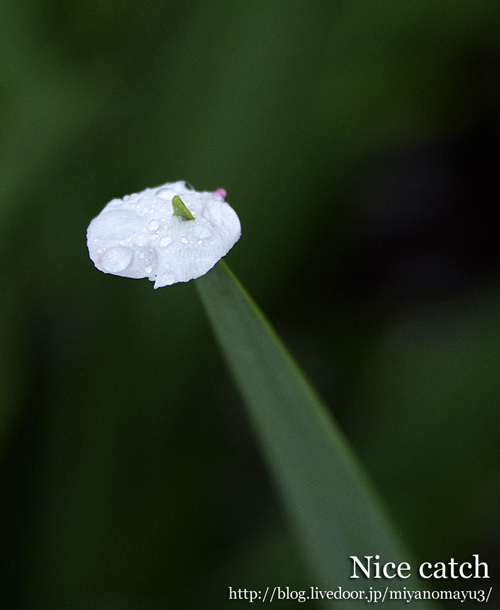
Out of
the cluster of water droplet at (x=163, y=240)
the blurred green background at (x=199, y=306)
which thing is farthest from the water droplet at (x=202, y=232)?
the blurred green background at (x=199, y=306)

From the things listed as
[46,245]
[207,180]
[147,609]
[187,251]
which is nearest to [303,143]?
[207,180]

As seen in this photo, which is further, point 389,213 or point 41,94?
point 389,213

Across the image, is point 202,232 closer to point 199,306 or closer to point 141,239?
point 141,239

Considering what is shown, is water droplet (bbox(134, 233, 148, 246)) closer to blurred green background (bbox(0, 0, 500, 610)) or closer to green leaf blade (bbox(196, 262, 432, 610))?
green leaf blade (bbox(196, 262, 432, 610))

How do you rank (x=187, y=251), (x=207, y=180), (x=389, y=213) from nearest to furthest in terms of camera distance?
(x=187, y=251) < (x=207, y=180) < (x=389, y=213)

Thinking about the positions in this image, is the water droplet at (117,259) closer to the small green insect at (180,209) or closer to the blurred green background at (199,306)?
the small green insect at (180,209)

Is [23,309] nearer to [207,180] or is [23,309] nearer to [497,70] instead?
[207,180]

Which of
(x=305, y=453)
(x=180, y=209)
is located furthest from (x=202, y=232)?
(x=305, y=453)

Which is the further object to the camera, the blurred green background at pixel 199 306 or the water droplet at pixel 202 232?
the blurred green background at pixel 199 306

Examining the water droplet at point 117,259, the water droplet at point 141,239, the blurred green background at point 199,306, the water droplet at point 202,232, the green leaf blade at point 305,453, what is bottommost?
the green leaf blade at point 305,453
